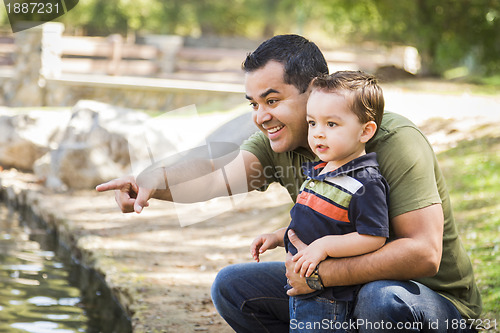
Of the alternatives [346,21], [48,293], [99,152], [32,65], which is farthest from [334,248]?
[346,21]

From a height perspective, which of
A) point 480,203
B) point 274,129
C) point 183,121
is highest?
point 274,129

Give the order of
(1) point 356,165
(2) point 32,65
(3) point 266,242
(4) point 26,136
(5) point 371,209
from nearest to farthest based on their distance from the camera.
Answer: (5) point 371,209, (1) point 356,165, (3) point 266,242, (4) point 26,136, (2) point 32,65

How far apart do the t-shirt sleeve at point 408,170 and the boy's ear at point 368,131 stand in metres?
0.08

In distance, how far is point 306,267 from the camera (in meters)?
2.06

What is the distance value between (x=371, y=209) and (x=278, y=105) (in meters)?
0.65

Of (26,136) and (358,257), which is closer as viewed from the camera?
(358,257)

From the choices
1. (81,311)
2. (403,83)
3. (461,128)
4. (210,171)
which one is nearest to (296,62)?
(210,171)

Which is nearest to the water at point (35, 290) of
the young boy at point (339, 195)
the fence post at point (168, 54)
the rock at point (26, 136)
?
the young boy at point (339, 195)

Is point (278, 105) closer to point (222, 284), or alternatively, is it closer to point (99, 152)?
point (222, 284)

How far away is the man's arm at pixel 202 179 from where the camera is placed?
2475 millimetres

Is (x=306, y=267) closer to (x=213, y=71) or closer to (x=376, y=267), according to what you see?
(x=376, y=267)

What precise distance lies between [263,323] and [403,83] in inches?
354

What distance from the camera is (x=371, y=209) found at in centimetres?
196

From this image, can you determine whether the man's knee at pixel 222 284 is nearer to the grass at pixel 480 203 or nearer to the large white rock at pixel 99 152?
the grass at pixel 480 203
